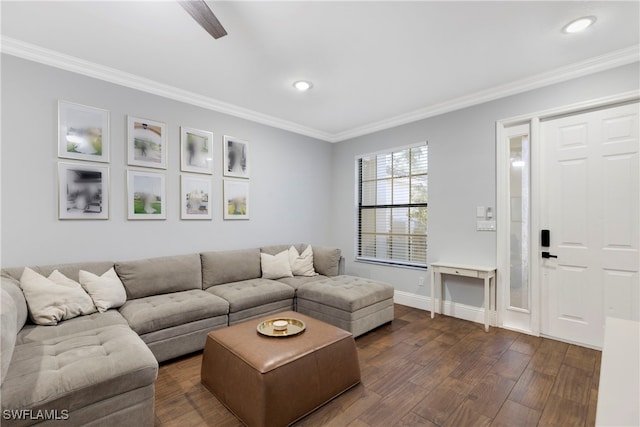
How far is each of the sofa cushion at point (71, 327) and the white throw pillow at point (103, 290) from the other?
10cm

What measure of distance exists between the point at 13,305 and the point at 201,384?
1.29 metres

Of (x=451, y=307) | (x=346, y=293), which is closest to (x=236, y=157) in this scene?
(x=346, y=293)

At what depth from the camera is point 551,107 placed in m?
3.01

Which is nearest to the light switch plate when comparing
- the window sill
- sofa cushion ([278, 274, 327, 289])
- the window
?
the window

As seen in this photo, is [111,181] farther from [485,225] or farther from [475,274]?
[485,225]

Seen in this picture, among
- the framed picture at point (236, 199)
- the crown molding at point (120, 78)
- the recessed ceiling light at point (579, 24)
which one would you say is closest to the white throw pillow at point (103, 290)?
the framed picture at point (236, 199)

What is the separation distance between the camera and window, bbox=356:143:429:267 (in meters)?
4.17

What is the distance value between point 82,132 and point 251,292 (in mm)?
2247

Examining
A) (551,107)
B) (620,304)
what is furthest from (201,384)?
(551,107)

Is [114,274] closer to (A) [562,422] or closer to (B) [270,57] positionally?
(B) [270,57]

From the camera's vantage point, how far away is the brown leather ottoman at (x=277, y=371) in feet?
5.61

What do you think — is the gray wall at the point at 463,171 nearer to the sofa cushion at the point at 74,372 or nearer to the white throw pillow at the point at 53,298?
the sofa cushion at the point at 74,372

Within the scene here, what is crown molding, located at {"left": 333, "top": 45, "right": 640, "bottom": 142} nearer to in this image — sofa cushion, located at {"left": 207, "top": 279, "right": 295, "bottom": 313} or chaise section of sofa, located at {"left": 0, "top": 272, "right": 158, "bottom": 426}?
sofa cushion, located at {"left": 207, "top": 279, "right": 295, "bottom": 313}

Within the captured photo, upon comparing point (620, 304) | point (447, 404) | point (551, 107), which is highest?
point (551, 107)
